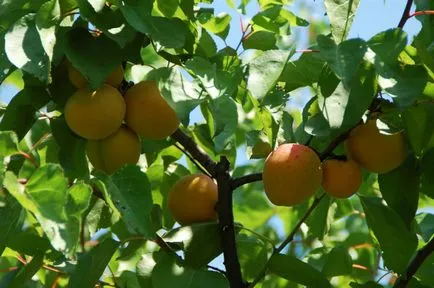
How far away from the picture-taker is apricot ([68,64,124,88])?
1566 millimetres

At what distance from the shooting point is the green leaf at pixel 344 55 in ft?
4.50

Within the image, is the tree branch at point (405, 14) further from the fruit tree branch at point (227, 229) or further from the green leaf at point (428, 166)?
the fruit tree branch at point (227, 229)

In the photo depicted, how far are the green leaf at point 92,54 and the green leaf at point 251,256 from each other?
1.86 feet

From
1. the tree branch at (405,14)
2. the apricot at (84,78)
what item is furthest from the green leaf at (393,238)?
the apricot at (84,78)

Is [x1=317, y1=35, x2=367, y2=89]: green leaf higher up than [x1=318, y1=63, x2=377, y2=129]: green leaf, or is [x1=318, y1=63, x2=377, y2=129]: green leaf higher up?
[x1=317, y1=35, x2=367, y2=89]: green leaf

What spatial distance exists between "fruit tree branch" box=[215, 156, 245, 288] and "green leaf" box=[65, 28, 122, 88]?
1.20 ft

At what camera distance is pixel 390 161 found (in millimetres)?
1610

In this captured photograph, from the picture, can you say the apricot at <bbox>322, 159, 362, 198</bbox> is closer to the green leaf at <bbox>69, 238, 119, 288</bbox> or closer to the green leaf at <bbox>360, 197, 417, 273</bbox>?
the green leaf at <bbox>360, 197, 417, 273</bbox>

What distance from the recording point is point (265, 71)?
149cm

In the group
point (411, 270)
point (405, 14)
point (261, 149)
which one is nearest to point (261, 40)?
point (261, 149)

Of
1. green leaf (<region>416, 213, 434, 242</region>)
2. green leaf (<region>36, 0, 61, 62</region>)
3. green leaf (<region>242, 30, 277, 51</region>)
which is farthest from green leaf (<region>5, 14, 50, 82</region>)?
green leaf (<region>416, 213, 434, 242</region>)

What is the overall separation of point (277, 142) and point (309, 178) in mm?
137

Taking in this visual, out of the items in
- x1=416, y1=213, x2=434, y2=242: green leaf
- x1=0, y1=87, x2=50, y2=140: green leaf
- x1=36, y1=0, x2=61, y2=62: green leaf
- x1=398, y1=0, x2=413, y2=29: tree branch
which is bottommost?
x1=416, y1=213, x2=434, y2=242: green leaf

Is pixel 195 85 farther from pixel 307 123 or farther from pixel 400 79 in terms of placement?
pixel 400 79
